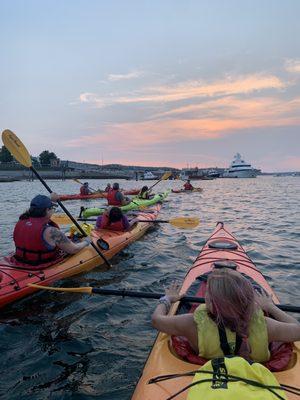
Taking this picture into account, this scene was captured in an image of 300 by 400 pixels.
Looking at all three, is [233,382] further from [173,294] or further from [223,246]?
[223,246]

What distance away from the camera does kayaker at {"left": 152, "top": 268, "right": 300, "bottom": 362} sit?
234 cm

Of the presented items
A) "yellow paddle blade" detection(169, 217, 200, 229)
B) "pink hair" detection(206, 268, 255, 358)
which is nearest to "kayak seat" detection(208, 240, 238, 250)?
"yellow paddle blade" detection(169, 217, 200, 229)

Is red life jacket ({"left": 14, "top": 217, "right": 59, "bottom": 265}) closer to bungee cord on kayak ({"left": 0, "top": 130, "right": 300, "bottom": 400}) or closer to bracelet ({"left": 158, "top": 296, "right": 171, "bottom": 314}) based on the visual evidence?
bungee cord on kayak ({"left": 0, "top": 130, "right": 300, "bottom": 400})

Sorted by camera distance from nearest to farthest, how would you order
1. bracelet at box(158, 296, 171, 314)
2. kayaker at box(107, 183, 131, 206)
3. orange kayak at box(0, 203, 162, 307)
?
bracelet at box(158, 296, 171, 314)
orange kayak at box(0, 203, 162, 307)
kayaker at box(107, 183, 131, 206)

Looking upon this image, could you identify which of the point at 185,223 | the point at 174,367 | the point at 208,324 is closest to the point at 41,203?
the point at 174,367

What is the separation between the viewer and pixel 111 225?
31.6 ft

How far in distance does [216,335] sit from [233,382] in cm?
55

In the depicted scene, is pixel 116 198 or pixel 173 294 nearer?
pixel 173 294

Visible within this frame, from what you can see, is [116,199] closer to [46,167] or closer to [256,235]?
[256,235]

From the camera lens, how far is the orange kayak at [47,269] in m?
5.39

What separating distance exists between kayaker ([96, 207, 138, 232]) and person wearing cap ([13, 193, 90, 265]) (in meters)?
3.39

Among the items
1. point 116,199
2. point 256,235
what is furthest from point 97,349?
point 116,199

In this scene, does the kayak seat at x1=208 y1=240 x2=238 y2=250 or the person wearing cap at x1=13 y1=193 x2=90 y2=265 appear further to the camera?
the kayak seat at x1=208 y1=240 x2=238 y2=250

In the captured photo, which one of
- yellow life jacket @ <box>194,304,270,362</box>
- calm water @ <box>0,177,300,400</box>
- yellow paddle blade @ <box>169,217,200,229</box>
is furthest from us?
yellow paddle blade @ <box>169,217,200,229</box>
